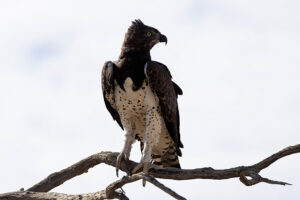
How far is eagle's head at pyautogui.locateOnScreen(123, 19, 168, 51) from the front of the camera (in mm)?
12258

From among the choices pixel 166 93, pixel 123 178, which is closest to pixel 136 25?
pixel 166 93

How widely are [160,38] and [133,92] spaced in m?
1.24

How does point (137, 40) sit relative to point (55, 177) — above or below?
above

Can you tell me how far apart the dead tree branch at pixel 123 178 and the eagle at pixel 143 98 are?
19.0 inches

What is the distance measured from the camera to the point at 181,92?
12773mm

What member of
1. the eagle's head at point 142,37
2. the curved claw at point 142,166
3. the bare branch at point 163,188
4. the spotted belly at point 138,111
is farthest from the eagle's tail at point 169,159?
the bare branch at point 163,188

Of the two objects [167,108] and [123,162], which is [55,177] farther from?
[167,108]

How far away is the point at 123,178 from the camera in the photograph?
984 cm

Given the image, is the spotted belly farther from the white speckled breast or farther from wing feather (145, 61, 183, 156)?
wing feather (145, 61, 183, 156)

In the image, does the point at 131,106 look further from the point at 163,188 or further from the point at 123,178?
the point at 163,188

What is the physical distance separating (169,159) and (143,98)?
57.4 inches

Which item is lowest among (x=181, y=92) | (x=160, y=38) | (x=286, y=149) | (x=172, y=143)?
(x=286, y=149)

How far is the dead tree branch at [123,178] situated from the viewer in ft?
29.4

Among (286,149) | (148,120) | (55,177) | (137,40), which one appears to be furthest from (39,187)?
(286,149)
